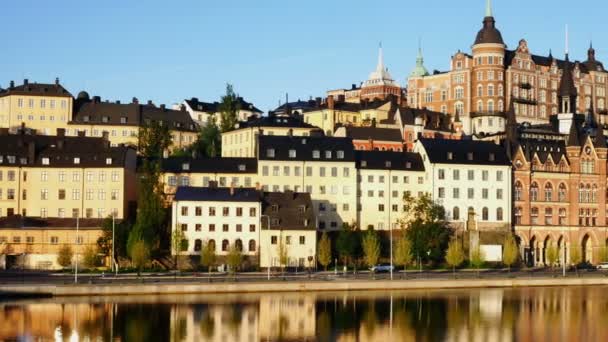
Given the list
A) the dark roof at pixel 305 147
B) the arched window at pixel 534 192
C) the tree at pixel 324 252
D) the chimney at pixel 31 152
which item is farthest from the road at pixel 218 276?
the arched window at pixel 534 192

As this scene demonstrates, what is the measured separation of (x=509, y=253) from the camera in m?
127

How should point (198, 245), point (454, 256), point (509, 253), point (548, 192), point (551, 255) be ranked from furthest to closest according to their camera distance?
point (548, 192)
point (551, 255)
point (509, 253)
point (454, 256)
point (198, 245)

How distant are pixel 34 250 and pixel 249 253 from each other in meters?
22.4

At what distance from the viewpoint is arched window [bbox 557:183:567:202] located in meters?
142

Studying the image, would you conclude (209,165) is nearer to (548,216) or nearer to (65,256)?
(65,256)

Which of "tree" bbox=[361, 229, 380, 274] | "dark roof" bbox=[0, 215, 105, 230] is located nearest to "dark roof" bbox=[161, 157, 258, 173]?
"dark roof" bbox=[0, 215, 105, 230]

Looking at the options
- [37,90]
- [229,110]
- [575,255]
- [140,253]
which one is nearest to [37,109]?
[37,90]

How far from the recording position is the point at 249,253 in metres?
118

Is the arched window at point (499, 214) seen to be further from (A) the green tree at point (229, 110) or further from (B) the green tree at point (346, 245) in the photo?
(A) the green tree at point (229, 110)

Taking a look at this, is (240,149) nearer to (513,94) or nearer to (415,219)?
(415,219)

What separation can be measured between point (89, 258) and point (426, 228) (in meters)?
37.3

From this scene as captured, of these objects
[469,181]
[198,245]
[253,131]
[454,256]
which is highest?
[253,131]

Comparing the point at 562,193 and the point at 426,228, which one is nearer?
the point at 426,228

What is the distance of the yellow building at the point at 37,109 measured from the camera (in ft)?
531
